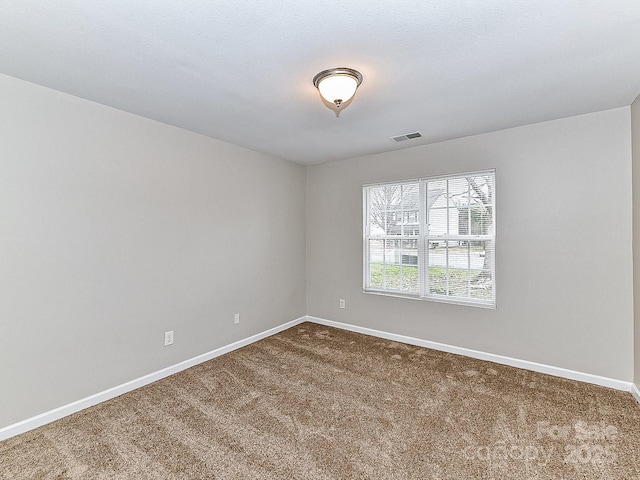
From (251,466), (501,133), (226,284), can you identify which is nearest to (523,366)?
(501,133)

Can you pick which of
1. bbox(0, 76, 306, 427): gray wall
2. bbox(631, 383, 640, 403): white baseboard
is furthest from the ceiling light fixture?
bbox(631, 383, 640, 403): white baseboard

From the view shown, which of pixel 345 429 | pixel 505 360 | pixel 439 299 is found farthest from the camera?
pixel 439 299

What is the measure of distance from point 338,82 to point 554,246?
251 cm

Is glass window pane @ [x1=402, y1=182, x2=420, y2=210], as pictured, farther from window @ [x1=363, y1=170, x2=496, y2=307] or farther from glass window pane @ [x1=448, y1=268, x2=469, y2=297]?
glass window pane @ [x1=448, y1=268, x2=469, y2=297]

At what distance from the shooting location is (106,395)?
253 cm

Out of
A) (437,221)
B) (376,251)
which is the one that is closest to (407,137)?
(437,221)

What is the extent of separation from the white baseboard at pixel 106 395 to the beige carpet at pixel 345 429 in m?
0.07

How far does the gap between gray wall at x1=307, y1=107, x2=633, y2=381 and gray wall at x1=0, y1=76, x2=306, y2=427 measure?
2211 mm

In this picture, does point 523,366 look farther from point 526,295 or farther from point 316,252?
point 316,252

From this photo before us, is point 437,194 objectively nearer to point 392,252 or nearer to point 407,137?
point 407,137

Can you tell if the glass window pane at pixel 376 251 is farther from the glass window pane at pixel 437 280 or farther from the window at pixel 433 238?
the glass window pane at pixel 437 280

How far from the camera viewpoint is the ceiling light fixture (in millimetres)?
1947

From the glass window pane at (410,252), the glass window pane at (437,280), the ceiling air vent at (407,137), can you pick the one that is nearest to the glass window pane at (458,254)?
the glass window pane at (437,280)

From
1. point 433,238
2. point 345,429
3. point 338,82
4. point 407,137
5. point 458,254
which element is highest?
point 407,137
